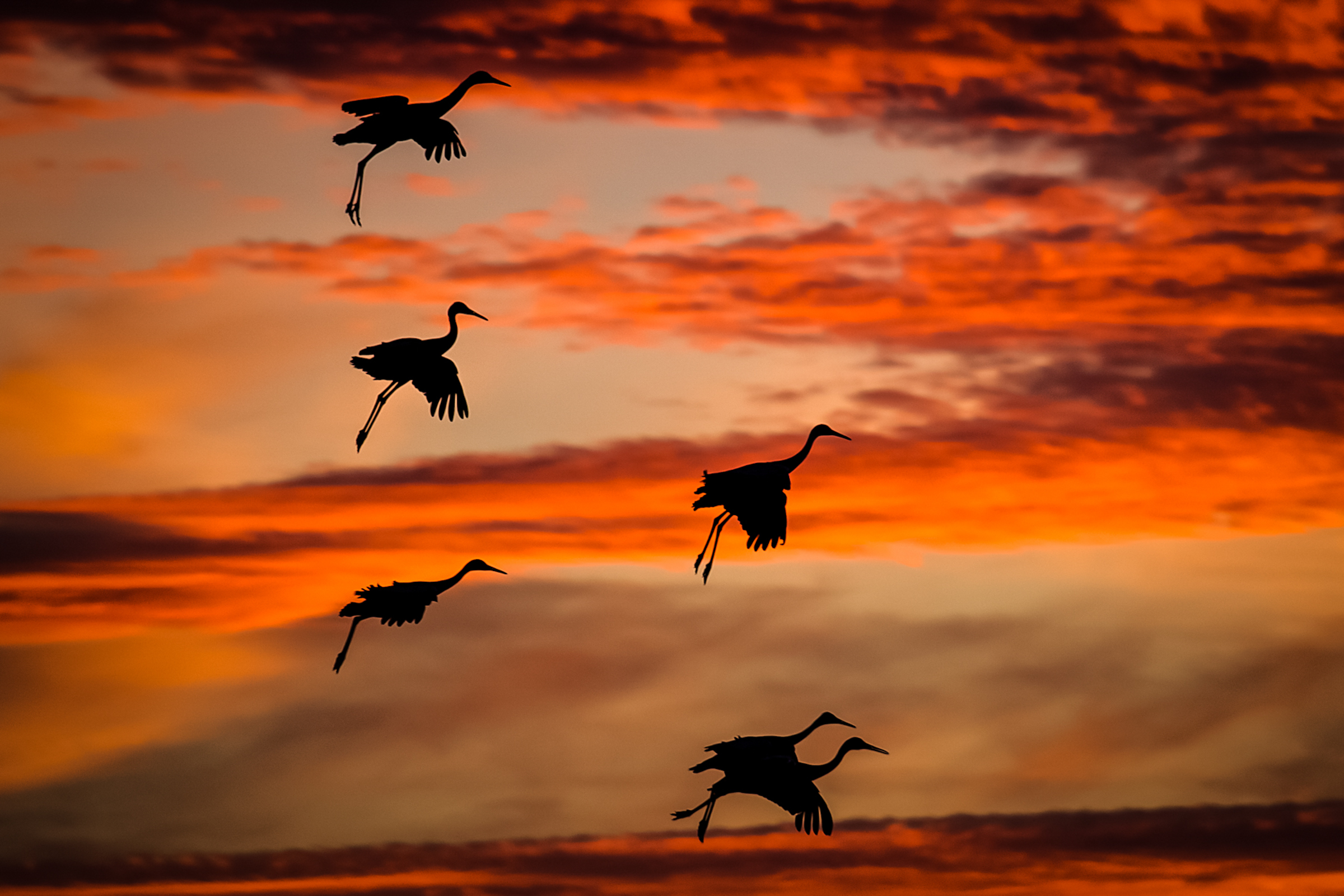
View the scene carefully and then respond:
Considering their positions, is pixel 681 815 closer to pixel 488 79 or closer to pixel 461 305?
pixel 461 305

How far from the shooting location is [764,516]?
177 ft

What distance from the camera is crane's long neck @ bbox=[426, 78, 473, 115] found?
180 feet

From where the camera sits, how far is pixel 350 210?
5431 cm

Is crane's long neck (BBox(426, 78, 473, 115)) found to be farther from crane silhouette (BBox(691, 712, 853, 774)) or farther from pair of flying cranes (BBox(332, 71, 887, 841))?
crane silhouette (BBox(691, 712, 853, 774))

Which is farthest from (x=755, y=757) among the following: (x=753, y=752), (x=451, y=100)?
(x=451, y=100)

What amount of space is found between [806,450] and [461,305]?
10256mm

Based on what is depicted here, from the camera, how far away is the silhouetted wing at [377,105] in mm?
53125

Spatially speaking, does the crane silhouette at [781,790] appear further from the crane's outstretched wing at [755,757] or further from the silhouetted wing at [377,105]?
the silhouetted wing at [377,105]

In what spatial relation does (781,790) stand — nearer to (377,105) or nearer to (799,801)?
(799,801)

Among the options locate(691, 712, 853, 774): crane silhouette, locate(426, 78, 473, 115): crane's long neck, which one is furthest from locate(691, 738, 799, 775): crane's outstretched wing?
locate(426, 78, 473, 115): crane's long neck

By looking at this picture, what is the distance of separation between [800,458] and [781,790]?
8.89m

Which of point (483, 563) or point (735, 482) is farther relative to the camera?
point (483, 563)

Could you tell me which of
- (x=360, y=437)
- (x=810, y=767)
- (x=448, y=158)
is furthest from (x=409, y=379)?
(x=810, y=767)

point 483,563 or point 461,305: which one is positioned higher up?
point 461,305
